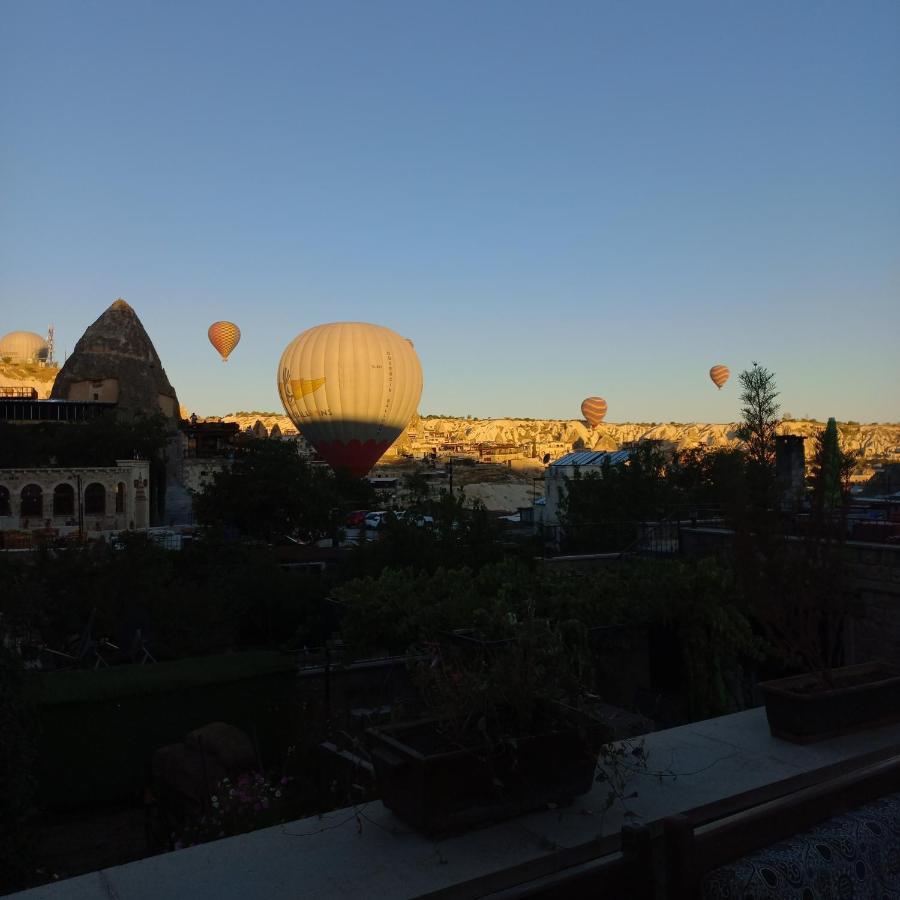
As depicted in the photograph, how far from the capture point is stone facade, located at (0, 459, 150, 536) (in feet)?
134

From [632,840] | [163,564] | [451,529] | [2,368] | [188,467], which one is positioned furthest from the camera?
[2,368]

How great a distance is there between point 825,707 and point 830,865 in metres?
1.79

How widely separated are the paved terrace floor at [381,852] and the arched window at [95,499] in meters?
42.5

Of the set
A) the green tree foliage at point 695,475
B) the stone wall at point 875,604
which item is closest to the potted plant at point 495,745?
the stone wall at point 875,604

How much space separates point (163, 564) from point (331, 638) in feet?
19.3

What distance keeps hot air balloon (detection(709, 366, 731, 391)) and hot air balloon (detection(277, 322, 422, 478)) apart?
47298 millimetres

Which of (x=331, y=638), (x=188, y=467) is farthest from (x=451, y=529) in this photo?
(x=188, y=467)

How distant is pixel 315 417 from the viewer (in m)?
54.4

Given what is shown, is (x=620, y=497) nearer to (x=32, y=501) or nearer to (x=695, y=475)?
(x=695, y=475)

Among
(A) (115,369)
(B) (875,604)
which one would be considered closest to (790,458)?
(B) (875,604)

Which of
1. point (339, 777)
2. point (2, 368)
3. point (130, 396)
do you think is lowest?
point (339, 777)

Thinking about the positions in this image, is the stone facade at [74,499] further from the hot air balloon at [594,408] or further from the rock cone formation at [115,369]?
the hot air balloon at [594,408]

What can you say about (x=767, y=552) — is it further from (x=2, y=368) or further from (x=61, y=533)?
(x=2, y=368)

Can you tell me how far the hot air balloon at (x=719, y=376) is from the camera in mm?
90688
